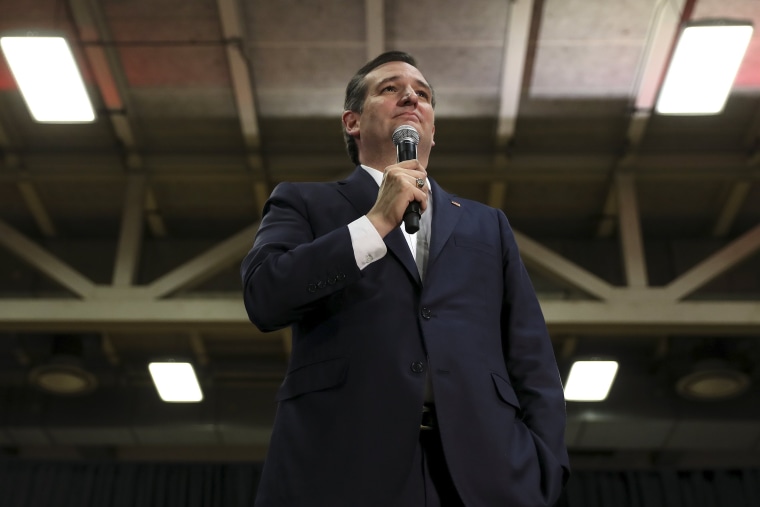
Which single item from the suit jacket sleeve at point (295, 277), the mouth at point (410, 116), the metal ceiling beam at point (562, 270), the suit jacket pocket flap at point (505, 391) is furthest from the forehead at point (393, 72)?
the metal ceiling beam at point (562, 270)

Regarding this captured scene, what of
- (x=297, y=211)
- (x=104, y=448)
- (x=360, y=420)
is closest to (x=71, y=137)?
(x=104, y=448)

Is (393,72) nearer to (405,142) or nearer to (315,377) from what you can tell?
(405,142)

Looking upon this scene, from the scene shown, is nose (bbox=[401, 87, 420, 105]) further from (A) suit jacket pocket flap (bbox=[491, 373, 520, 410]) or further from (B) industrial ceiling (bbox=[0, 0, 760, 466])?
(B) industrial ceiling (bbox=[0, 0, 760, 466])

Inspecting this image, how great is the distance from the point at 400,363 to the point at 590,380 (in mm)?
6638

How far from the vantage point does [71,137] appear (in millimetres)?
6445

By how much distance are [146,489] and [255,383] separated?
176 centimetres

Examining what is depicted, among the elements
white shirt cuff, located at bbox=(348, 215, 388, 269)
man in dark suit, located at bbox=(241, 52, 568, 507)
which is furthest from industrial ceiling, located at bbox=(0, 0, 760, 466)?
white shirt cuff, located at bbox=(348, 215, 388, 269)

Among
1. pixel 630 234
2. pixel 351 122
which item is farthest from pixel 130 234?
pixel 351 122

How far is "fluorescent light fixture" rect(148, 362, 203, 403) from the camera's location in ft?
25.9

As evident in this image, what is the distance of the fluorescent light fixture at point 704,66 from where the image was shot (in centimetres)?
483

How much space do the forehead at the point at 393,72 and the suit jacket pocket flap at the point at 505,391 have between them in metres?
0.72

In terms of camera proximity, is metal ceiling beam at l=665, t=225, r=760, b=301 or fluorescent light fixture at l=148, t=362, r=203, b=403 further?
fluorescent light fixture at l=148, t=362, r=203, b=403

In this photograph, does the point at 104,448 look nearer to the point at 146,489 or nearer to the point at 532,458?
the point at 146,489

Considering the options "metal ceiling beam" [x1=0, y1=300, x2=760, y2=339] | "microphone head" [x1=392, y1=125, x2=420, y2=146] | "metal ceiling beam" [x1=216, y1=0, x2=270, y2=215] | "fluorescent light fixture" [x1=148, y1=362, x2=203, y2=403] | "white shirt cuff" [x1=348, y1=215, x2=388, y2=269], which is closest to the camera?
"white shirt cuff" [x1=348, y1=215, x2=388, y2=269]
